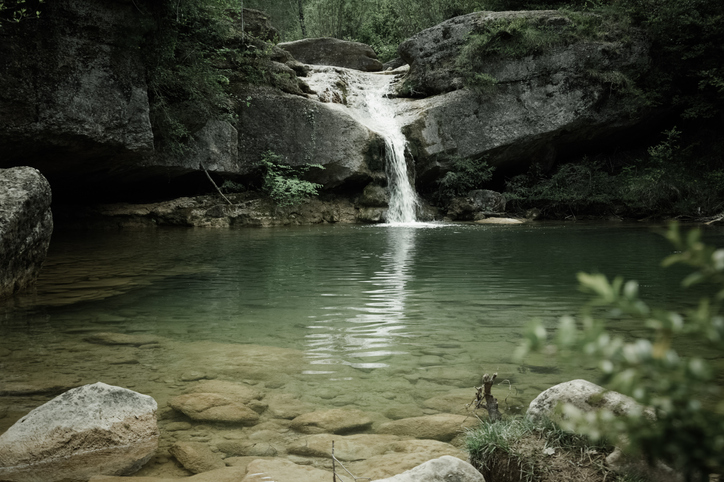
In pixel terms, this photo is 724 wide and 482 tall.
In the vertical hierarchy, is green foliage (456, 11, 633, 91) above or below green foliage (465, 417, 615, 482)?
above

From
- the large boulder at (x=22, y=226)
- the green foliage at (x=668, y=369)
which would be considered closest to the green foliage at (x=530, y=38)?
the large boulder at (x=22, y=226)

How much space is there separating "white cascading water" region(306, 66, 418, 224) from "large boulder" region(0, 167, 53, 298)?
11.8 metres

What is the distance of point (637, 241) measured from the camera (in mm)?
10633

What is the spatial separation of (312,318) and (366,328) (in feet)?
2.35

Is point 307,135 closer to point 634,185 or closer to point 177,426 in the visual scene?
point 634,185

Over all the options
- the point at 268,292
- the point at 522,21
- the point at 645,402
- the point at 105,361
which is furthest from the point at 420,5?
the point at 645,402

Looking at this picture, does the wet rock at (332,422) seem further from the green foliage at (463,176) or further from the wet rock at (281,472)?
the green foliage at (463,176)

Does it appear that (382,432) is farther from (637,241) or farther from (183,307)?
(637,241)

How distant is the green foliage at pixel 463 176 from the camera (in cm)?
1798

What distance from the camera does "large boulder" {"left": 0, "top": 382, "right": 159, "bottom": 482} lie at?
2.50 meters

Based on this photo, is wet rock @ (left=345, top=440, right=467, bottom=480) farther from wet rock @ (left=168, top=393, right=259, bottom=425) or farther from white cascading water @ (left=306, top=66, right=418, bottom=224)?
white cascading water @ (left=306, top=66, right=418, bottom=224)

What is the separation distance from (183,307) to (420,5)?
2510 cm

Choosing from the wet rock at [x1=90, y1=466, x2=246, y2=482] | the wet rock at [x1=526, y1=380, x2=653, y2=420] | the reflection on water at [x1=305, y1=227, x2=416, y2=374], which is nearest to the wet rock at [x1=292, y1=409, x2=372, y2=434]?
the wet rock at [x1=90, y1=466, x2=246, y2=482]

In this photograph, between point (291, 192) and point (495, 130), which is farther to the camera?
point (495, 130)
